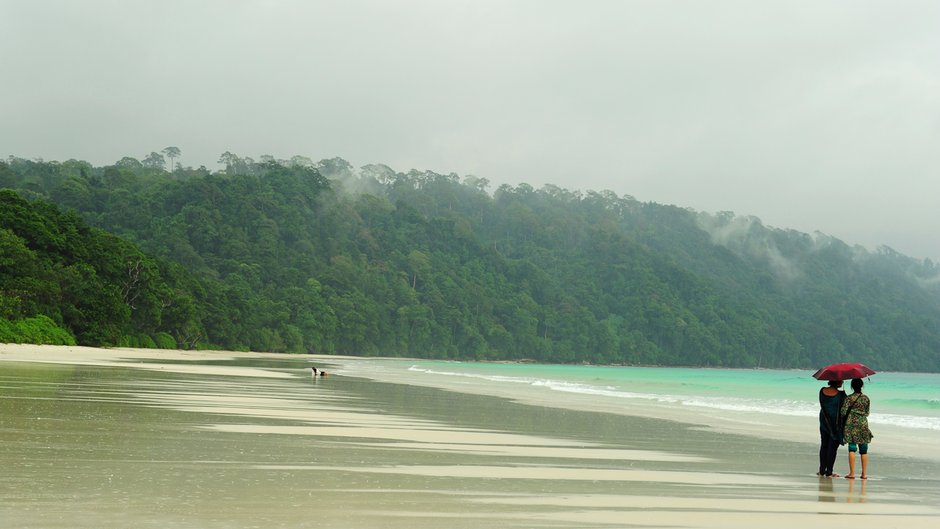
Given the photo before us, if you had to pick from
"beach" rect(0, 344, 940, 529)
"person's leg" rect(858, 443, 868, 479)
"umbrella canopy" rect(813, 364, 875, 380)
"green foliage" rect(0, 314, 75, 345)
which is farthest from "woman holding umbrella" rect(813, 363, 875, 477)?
"green foliage" rect(0, 314, 75, 345)

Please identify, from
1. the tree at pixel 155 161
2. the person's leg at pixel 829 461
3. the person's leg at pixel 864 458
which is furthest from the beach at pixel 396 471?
the tree at pixel 155 161

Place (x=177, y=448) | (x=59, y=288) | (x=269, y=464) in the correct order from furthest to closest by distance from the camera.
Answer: (x=59, y=288)
(x=177, y=448)
(x=269, y=464)

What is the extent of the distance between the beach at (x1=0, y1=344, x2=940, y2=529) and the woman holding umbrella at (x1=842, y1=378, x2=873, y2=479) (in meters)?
0.47

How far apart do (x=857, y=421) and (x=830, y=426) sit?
1.17ft

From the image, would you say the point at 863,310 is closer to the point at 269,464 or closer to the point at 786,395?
the point at 786,395

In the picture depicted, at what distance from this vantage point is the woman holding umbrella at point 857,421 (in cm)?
1213

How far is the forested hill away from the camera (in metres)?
66.8

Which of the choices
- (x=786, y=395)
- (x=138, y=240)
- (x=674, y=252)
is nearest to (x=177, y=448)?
(x=786, y=395)

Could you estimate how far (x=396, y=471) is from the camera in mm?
9953

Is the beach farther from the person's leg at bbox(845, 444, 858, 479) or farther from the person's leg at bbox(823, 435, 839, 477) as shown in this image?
the person's leg at bbox(823, 435, 839, 477)

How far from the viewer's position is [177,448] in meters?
10.6

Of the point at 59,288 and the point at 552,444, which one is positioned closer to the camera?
the point at 552,444

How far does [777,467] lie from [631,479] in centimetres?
334

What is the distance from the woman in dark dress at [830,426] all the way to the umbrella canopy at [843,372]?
19 cm
